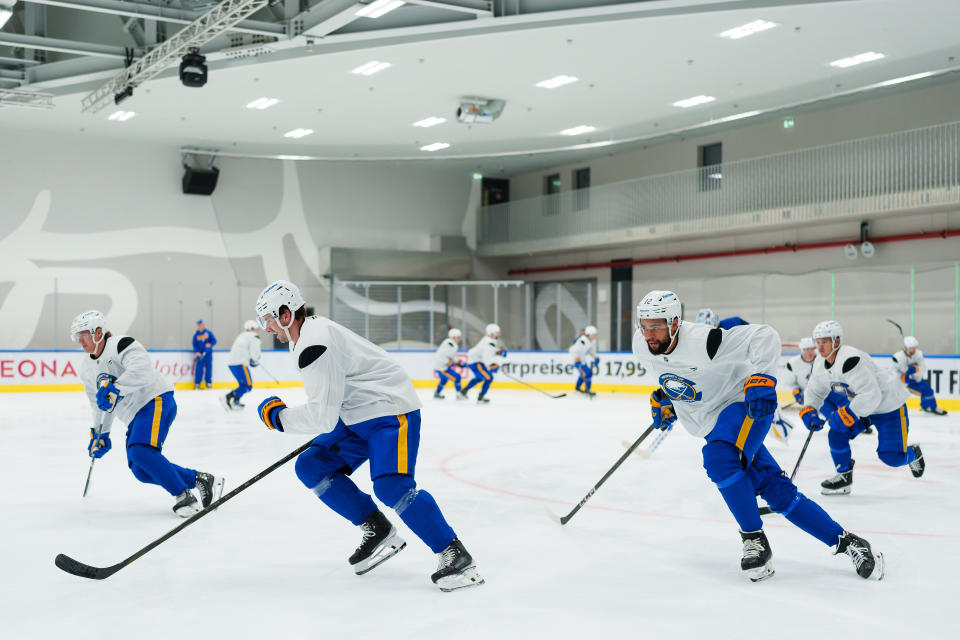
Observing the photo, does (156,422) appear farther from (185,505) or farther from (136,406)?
(185,505)

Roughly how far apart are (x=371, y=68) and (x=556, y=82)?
2.96 meters

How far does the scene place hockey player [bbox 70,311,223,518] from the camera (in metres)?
4.76

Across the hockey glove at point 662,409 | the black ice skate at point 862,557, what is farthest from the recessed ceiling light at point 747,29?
the black ice skate at point 862,557

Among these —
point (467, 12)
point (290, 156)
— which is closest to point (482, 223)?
point (290, 156)

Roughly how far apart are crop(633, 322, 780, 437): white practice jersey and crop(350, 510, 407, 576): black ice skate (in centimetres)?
133

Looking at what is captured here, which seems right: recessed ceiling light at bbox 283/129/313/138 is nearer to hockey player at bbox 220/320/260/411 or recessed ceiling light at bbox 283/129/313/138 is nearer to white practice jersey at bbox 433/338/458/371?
white practice jersey at bbox 433/338/458/371

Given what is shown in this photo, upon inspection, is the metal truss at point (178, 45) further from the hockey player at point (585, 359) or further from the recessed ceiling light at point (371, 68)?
the hockey player at point (585, 359)

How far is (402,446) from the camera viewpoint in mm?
3451

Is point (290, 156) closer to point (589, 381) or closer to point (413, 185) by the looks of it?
point (413, 185)

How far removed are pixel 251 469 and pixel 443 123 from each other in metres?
11.6

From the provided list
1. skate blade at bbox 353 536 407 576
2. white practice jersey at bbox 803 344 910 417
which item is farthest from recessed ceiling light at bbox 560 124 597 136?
skate blade at bbox 353 536 407 576

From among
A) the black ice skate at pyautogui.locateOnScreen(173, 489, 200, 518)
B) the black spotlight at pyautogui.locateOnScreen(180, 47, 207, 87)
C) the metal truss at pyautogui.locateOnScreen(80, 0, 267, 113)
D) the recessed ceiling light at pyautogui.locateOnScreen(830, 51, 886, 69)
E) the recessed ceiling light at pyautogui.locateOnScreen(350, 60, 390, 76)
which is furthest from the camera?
the recessed ceiling light at pyautogui.locateOnScreen(350, 60, 390, 76)

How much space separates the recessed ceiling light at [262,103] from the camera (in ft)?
50.6

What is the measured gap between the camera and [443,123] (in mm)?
17219
